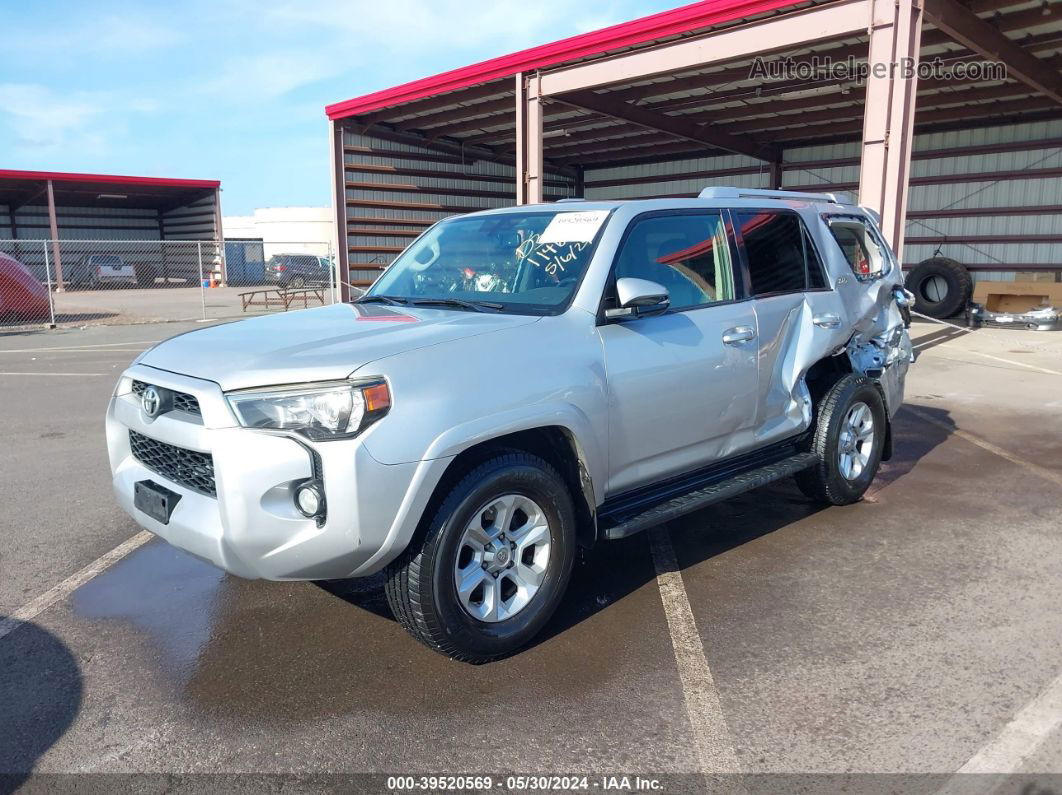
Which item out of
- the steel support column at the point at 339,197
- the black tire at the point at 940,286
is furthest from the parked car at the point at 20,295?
the black tire at the point at 940,286

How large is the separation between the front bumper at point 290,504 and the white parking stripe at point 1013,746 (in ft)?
6.57

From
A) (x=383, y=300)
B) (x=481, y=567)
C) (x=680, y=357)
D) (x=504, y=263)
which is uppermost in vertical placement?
(x=504, y=263)

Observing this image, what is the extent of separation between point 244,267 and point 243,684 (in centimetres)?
4277

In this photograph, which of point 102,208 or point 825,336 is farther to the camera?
point 102,208

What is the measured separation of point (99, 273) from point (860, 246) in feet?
128

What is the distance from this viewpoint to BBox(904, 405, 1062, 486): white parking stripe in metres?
6.16

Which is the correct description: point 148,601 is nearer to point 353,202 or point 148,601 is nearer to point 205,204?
point 353,202

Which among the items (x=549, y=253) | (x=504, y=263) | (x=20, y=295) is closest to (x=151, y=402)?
(x=504, y=263)

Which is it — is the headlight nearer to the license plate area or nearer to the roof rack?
the license plate area

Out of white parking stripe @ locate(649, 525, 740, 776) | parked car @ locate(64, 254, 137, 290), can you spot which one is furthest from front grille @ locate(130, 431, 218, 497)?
parked car @ locate(64, 254, 137, 290)

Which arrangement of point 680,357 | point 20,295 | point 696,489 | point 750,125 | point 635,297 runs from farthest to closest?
point 750,125, point 20,295, point 696,489, point 680,357, point 635,297

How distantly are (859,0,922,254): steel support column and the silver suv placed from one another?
273 inches

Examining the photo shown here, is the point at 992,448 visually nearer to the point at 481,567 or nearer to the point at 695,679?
the point at 695,679

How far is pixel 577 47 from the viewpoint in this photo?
1431 cm
